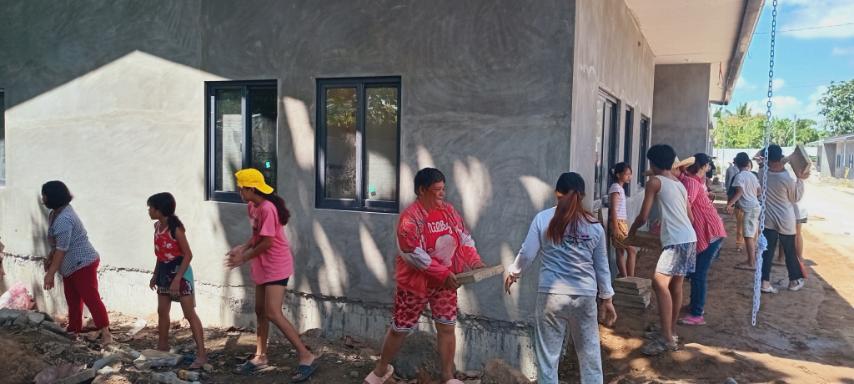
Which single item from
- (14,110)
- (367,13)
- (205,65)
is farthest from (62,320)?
(367,13)

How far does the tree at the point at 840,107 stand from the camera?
57.7 meters

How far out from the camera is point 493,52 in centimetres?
534

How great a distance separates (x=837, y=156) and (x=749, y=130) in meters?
17.5

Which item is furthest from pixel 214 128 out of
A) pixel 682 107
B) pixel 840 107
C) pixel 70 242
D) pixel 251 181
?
pixel 840 107

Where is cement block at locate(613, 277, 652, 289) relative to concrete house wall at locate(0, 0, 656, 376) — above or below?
below

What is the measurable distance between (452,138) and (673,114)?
10.1 meters

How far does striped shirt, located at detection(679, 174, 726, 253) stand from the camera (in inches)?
241

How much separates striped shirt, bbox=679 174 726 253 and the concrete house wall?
1119mm

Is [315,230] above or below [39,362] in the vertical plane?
above

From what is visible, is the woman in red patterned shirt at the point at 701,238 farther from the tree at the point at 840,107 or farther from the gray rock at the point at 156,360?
the tree at the point at 840,107

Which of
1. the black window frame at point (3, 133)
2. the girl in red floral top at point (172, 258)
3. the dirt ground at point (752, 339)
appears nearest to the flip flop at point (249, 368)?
the girl in red floral top at point (172, 258)

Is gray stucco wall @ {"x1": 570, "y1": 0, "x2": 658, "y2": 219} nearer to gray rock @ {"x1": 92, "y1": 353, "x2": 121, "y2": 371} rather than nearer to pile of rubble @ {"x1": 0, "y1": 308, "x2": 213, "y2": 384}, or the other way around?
pile of rubble @ {"x1": 0, "y1": 308, "x2": 213, "y2": 384}

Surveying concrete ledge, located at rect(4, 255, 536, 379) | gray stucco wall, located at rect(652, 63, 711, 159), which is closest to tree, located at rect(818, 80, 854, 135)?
gray stucco wall, located at rect(652, 63, 711, 159)

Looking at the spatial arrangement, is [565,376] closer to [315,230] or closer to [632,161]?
[315,230]
